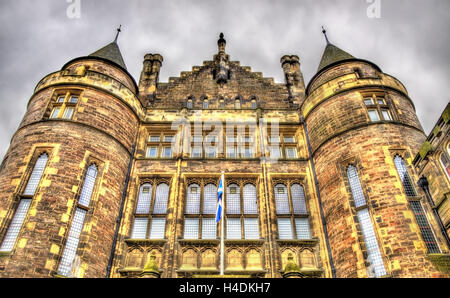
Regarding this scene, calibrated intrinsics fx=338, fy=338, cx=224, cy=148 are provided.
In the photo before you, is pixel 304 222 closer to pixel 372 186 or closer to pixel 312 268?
pixel 312 268

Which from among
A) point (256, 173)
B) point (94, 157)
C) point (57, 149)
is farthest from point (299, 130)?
point (57, 149)

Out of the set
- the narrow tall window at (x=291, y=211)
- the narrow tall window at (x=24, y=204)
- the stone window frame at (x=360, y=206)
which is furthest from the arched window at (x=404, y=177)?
the narrow tall window at (x=24, y=204)

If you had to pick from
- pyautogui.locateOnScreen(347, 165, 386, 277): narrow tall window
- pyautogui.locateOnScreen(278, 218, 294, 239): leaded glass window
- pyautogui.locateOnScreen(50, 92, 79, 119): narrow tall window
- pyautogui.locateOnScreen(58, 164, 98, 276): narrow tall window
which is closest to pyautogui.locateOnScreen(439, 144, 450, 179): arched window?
pyautogui.locateOnScreen(347, 165, 386, 277): narrow tall window

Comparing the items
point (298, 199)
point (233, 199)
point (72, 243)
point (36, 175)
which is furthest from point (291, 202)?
point (36, 175)

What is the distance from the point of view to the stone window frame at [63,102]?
14838mm

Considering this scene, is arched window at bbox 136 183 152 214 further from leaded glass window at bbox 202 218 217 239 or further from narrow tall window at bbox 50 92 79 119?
narrow tall window at bbox 50 92 79 119

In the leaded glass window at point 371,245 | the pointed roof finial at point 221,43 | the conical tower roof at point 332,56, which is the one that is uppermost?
the pointed roof finial at point 221,43

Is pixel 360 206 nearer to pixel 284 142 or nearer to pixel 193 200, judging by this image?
pixel 284 142

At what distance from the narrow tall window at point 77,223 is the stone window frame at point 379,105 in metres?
11.9

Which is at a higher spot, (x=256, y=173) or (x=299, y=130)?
(x=299, y=130)

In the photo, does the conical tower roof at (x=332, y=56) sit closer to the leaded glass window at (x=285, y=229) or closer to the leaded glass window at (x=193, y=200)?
the leaded glass window at (x=285, y=229)

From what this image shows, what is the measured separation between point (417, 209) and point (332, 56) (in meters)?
9.58

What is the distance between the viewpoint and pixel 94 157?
13.9 metres

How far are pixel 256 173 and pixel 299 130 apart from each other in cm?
373
